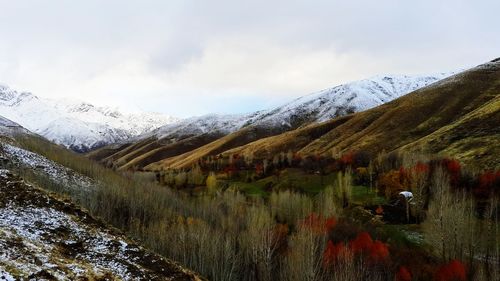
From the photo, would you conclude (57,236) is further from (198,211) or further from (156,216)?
(198,211)

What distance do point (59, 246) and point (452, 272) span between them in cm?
5221

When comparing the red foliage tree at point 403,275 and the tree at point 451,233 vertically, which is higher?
the tree at point 451,233

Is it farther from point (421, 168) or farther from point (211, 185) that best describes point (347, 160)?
point (211, 185)

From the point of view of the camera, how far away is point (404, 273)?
202 ft

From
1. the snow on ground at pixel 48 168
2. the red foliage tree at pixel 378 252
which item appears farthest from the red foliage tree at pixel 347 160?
the snow on ground at pixel 48 168

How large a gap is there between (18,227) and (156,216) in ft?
158

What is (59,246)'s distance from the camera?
32.3 meters

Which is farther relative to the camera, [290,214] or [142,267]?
[290,214]

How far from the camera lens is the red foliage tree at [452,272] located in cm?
5862

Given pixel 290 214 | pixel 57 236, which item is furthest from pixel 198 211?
pixel 57 236

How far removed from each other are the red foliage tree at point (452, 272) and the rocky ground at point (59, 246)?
40055mm

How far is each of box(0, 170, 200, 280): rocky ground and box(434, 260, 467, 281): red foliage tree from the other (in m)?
40.1

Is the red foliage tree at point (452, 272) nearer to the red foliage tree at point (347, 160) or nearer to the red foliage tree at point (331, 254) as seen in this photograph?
the red foliage tree at point (331, 254)

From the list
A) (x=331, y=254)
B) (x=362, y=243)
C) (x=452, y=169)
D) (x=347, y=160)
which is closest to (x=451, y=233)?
(x=362, y=243)
